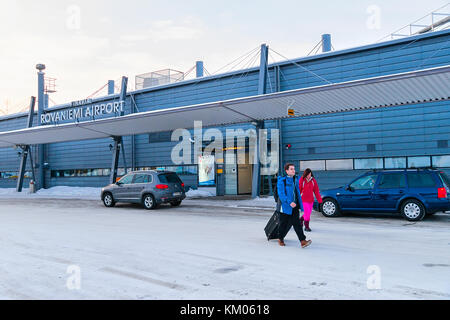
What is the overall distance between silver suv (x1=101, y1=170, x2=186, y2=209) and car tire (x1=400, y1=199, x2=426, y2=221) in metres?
8.74

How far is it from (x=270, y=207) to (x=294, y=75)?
28.8 feet

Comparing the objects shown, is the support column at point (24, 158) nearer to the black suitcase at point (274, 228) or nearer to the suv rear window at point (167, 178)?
the suv rear window at point (167, 178)

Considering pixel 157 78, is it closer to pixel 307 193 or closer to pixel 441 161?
pixel 441 161

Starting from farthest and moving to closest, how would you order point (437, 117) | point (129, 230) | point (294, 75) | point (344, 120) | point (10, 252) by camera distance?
point (294, 75), point (344, 120), point (437, 117), point (129, 230), point (10, 252)

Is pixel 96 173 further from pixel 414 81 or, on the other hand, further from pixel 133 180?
pixel 414 81

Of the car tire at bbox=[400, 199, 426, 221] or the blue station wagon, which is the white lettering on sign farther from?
the car tire at bbox=[400, 199, 426, 221]

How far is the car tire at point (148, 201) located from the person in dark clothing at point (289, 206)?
29.1 feet

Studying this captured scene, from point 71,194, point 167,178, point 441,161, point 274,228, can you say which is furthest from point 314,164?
point 71,194

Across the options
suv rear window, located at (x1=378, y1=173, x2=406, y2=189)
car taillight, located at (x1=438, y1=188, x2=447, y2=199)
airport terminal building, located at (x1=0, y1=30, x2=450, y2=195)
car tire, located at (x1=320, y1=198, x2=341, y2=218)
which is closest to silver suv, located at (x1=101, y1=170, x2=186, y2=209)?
car tire, located at (x1=320, y1=198, x2=341, y2=218)

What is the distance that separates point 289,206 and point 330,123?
13661 millimetres

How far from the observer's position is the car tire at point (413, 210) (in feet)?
36.1

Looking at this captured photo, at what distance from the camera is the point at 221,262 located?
6.26 m
